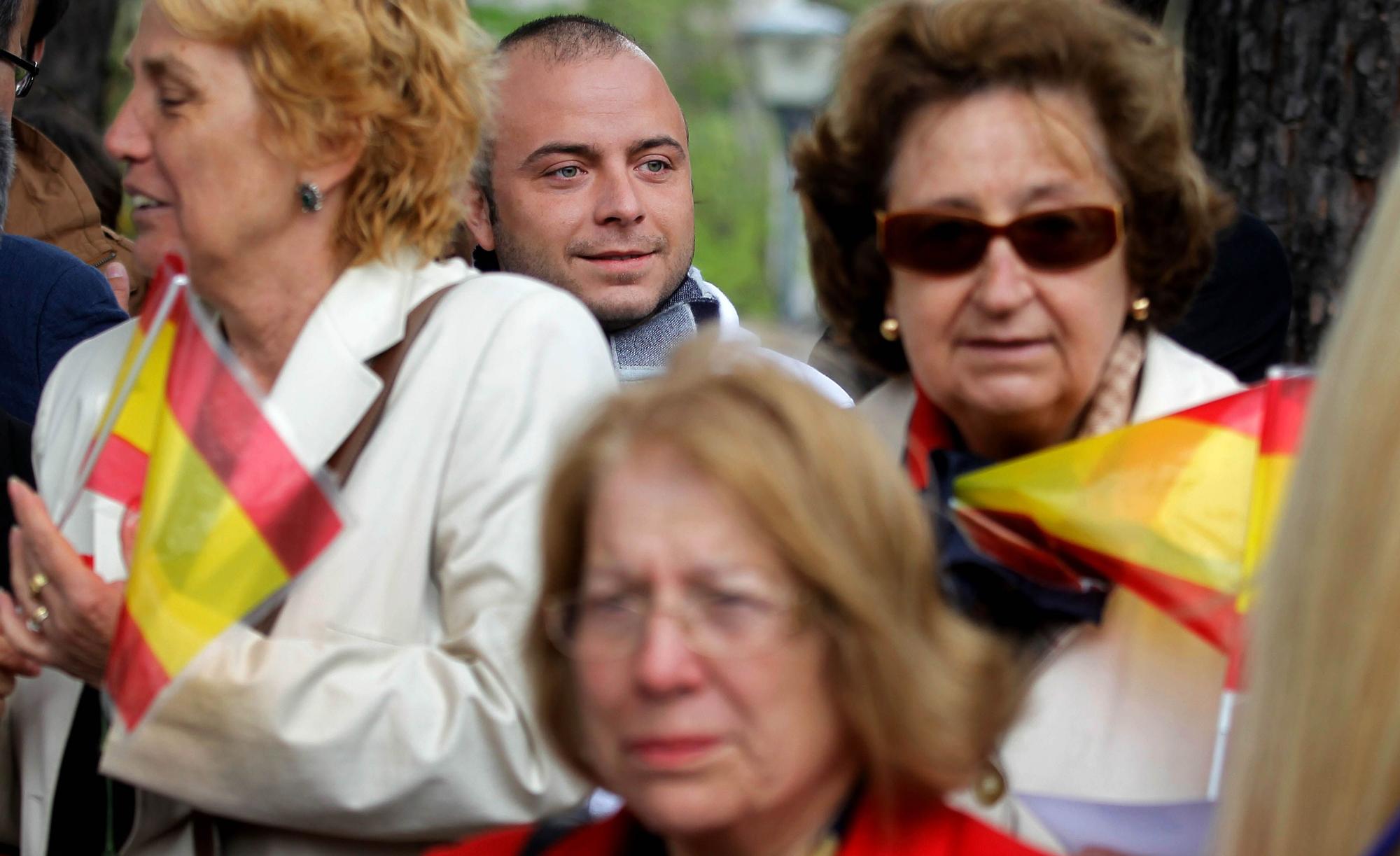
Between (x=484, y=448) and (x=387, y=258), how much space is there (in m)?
0.39

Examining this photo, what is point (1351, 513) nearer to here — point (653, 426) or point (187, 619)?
point (653, 426)

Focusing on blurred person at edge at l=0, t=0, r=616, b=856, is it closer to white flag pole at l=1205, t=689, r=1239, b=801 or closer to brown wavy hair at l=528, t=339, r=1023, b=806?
brown wavy hair at l=528, t=339, r=1023, b=806

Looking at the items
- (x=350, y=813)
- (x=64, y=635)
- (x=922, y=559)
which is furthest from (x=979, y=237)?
(x=64, y=635)

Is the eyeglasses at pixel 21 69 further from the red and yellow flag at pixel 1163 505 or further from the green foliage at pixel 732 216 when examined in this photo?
the green foliage at pixel 732 216

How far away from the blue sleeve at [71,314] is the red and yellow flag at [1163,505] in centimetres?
228

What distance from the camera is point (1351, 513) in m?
1.10

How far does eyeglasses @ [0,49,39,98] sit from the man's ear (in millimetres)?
1036

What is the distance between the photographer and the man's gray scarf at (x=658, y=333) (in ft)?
12.3

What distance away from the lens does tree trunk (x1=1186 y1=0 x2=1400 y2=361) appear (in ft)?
12.5

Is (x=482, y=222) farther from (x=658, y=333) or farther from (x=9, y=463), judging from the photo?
(x=9, y=463)

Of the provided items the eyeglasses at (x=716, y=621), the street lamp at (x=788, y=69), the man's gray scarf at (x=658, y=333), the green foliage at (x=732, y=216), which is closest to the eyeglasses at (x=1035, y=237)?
the eyeglasses at (x=716, y=621)

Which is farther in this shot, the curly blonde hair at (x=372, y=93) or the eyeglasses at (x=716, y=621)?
the curly blonde hair at (x=372, y=93)

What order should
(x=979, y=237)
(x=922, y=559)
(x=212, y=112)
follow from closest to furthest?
(x=922, y=559), (x=979, y=237), (x=212, y=112)

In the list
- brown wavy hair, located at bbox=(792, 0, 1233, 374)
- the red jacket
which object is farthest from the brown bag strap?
the red jacket
